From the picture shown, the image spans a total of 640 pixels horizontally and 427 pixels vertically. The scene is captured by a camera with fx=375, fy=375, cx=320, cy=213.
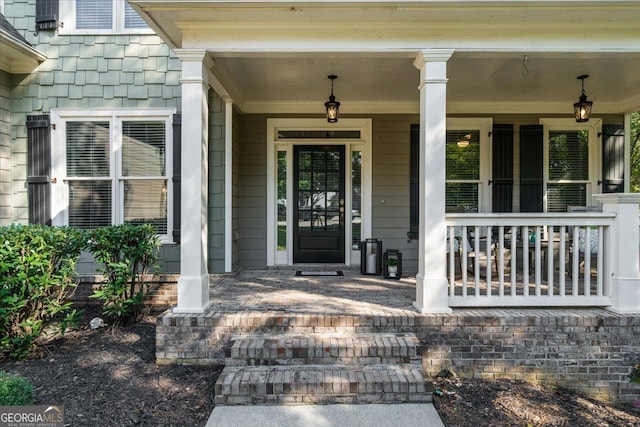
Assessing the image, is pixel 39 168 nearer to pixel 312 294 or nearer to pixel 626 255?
pixel 312 294

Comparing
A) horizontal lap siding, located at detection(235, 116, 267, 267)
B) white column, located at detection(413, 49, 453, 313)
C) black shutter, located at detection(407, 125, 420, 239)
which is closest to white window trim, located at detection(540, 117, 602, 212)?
black shutter, located at detection(407, 125, 420, 239)

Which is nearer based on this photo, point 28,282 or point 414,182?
point 28,282

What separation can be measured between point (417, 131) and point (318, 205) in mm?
1741

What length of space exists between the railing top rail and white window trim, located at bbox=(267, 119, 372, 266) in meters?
2.16

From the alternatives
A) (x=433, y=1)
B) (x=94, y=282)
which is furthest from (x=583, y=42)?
(x=94, y=282)

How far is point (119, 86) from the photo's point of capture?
15.0ft

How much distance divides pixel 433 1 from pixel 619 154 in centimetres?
422

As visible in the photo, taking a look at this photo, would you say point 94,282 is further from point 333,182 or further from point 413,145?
point 413,145

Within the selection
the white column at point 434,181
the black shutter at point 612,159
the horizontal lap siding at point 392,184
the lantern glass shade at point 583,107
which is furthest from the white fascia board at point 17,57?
the black shutter at point 612,159

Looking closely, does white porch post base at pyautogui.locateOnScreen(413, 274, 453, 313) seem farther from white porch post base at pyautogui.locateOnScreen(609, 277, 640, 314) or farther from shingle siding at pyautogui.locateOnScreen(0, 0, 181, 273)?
shingle siding at pyautogui.locateOnScreen(0, 0, 181, 273)

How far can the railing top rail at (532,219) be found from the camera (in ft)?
10.6

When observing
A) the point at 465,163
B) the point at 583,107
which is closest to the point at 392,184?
the point at 465,163

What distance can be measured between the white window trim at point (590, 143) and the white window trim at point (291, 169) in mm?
2488

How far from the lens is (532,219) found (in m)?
3.29
